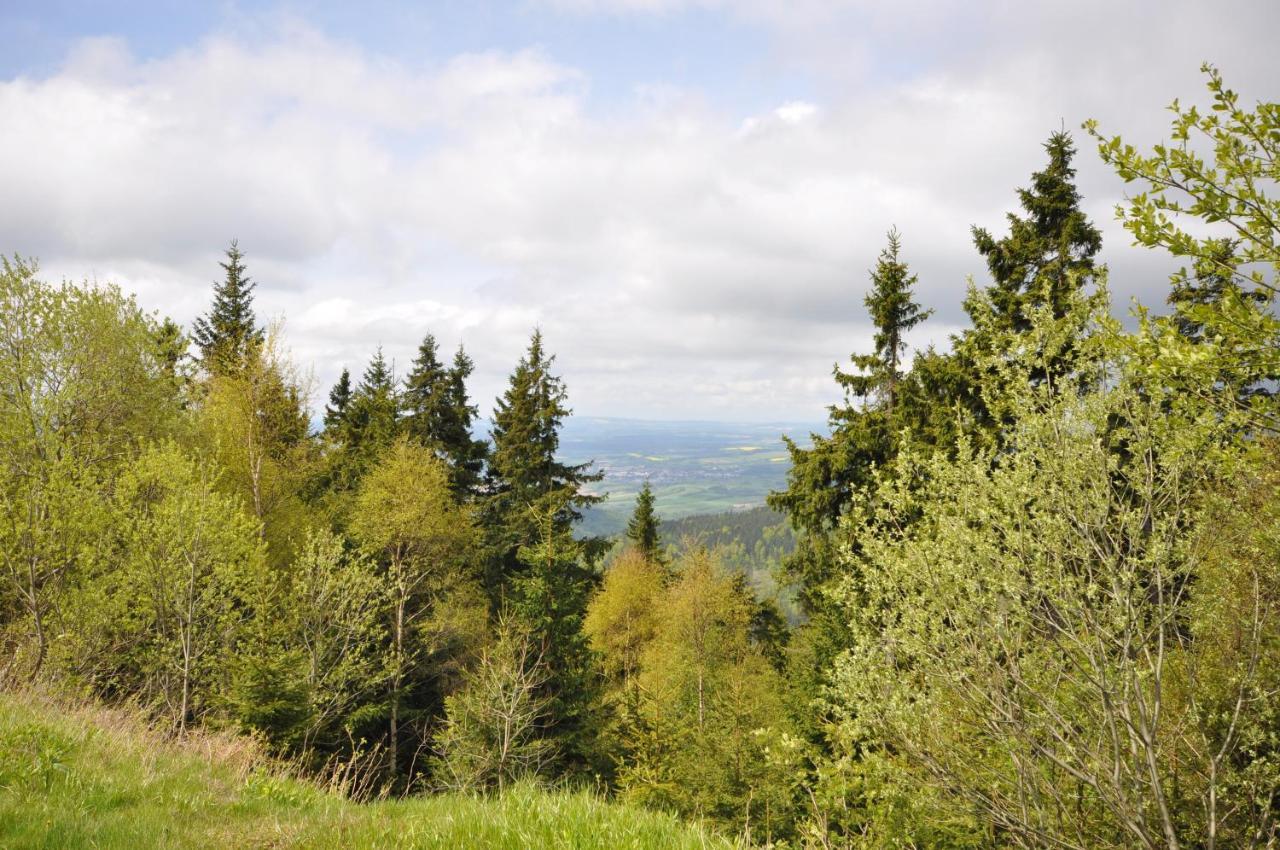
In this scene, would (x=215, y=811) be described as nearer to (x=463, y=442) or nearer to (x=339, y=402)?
(x=463, y=442)

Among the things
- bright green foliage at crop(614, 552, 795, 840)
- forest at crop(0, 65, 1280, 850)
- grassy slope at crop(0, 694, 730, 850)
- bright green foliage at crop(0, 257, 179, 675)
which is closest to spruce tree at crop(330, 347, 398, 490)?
forest at crop(0, 65, 1280, 850)

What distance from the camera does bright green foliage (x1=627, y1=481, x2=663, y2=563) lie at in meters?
47.8

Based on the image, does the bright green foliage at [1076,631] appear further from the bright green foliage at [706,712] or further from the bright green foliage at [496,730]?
the bright green foliage at [496,730]

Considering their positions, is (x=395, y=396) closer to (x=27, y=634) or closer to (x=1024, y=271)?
(x=27, y=634)

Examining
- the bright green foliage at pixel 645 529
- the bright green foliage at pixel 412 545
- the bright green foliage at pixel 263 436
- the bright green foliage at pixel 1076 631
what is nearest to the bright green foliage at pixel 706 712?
the bright green foliage at pixel 1076 631

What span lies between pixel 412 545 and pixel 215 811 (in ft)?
75.9

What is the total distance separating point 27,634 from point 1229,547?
27.4 m

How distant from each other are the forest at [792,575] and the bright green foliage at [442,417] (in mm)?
214

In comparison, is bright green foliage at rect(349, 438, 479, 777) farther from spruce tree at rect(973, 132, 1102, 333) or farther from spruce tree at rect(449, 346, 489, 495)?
spruce tree at rect(973, 132, 1102, 333)

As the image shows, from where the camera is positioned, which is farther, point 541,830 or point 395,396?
point 395,396

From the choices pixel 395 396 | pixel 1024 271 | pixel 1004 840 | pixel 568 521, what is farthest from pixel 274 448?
pixel 1024 271

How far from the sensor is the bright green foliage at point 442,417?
3625cm

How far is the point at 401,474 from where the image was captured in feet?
96.0

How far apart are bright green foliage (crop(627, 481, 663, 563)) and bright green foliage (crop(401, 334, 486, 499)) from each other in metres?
14.9
